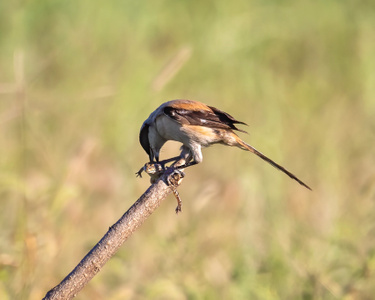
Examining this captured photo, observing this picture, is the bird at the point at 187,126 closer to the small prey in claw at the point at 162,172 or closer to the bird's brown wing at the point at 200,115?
the bird's brown wing at the point at 200,115

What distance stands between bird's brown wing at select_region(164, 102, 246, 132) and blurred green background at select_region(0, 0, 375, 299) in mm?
819

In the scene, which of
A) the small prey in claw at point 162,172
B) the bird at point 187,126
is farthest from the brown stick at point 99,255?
the bird at point 187,126

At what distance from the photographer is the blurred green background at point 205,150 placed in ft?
13.4

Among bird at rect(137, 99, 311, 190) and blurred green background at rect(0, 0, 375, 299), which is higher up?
bird at rect(137, 99, 311, 190)

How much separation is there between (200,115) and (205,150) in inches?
141

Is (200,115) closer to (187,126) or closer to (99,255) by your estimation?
(187,126)

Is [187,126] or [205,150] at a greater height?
[187,126]

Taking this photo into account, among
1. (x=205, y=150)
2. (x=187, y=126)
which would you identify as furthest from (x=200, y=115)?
(x=205, y=150)

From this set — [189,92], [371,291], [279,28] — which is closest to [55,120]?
[189,92]

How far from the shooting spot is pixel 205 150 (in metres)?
6.73

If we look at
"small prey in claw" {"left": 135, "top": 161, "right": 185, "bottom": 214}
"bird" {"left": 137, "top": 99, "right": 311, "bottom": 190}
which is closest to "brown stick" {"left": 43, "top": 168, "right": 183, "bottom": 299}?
"small prey in claw" {"left": 135, "top": 161, "right": 185, "bottom": 214}

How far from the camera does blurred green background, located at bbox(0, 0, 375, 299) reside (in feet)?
13.4

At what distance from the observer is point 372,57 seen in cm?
764

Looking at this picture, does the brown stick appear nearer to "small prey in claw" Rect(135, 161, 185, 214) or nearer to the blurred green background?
"small prey in claw" Rect(135, 161, 185, 214)
